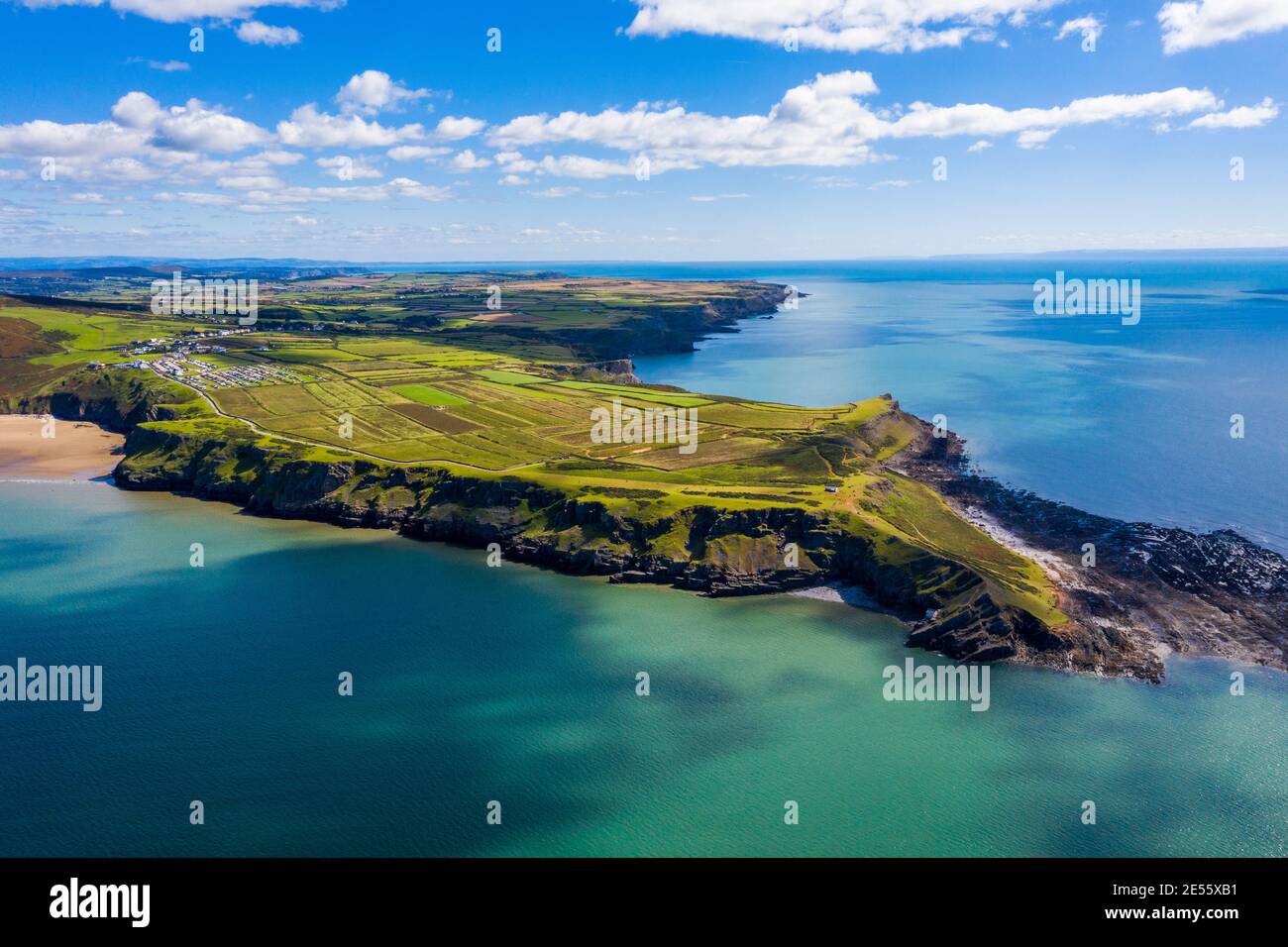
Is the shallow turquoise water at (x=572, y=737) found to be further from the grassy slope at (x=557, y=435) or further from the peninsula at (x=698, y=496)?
the grassy slope at (x=557, y=435)

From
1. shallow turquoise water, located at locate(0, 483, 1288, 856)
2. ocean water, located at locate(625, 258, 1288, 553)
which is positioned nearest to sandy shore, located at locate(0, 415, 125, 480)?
shallow turquoise water, located at locate(0, 483, 1288, 856)

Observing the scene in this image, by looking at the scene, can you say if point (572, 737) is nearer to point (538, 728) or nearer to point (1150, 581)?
point (538, 728)

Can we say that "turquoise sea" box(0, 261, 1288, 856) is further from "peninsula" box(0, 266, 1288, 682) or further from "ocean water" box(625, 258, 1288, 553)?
"ocean water" box(625, 258, 1288, 553)

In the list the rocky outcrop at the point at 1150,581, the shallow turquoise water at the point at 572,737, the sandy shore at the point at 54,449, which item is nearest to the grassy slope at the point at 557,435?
the rocky outcrop at the point at 1150,581

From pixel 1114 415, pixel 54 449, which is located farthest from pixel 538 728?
pixel 1114 415

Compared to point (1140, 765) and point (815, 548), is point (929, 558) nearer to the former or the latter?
point (815, 548)

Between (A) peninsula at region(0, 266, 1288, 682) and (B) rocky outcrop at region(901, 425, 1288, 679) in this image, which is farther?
(A) peninsula at region(0, 266, 1288, 682)

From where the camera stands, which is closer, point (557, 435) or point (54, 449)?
point (557, 435)
